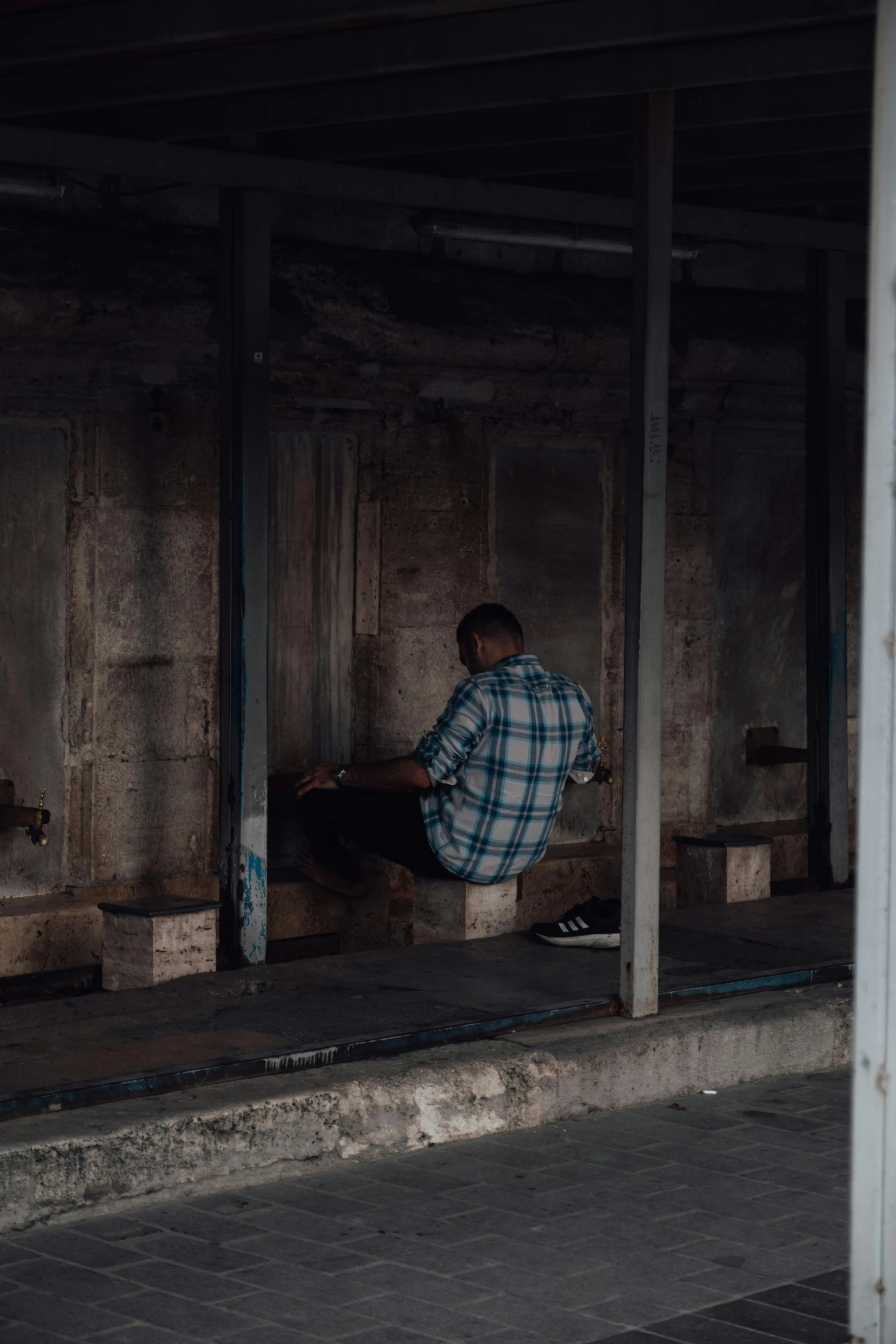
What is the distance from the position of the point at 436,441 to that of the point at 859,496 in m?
2.85

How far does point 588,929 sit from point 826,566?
9.23ft

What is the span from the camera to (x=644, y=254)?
22.5 ft

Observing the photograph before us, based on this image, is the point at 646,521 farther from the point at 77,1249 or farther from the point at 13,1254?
the point at 13,1254

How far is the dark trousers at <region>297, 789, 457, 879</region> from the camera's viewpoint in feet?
27.2

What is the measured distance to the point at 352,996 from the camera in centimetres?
718

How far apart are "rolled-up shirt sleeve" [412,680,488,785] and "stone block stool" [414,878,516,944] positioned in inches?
21.7

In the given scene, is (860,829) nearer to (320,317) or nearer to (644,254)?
(644,254)

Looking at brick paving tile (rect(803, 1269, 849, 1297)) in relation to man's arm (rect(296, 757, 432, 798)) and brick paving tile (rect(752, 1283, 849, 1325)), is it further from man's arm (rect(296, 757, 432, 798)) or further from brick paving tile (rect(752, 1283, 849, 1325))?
man's arm (rect(296, 757, 432, 798))

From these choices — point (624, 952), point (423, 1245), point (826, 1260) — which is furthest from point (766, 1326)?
point (624, 952)

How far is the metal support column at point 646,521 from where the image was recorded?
22.5ft

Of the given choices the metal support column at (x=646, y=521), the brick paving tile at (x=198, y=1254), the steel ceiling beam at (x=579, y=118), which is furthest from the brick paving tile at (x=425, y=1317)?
the steel ceiling beam at (x=579, y=118)

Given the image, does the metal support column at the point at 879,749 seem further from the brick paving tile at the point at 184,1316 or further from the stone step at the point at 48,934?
the stone step at the point at 48,934

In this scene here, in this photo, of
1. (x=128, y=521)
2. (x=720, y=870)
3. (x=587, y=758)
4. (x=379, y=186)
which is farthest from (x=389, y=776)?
(x=379, y=186)

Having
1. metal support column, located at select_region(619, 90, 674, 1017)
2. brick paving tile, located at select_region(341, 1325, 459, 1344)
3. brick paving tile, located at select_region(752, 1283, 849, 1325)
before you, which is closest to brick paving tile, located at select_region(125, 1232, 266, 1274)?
brick paving tile, located at select_region(341, 1325, 459, 1344)
